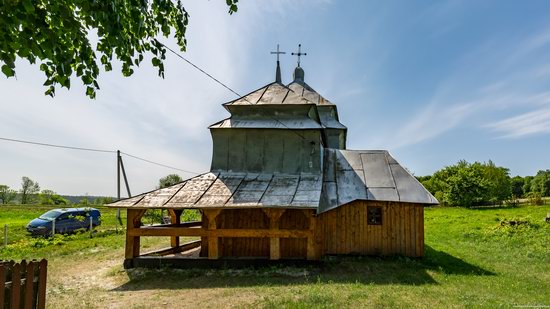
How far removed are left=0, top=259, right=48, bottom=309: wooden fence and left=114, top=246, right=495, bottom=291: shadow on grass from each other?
5.25 m

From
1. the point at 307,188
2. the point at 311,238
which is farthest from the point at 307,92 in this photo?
the point at 311,238

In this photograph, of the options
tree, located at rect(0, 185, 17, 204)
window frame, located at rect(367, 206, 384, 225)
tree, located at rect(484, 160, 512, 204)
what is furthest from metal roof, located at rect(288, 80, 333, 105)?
tree, located at rect(0, 185, 17, 204)

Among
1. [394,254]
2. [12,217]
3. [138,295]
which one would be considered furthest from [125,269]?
[12,217]

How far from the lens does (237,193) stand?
12.4 metres

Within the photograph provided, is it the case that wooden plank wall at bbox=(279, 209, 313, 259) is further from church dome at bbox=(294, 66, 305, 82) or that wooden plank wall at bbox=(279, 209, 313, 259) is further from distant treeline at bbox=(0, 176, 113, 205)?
distant treeline at bbox=(0, 176, 113, 205)

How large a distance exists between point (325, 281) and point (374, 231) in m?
4.82

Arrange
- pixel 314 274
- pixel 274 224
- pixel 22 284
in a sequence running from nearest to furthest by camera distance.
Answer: pixel 22 284, pixel 314 274, pixel 274 224

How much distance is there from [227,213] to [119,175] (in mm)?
13335

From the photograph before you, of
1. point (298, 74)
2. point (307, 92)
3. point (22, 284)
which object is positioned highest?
point (298, 74)

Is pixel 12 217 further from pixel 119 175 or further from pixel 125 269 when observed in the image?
pixel 125 269

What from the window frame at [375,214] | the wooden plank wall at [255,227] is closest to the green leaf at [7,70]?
the wooden plank wall at [255,227]

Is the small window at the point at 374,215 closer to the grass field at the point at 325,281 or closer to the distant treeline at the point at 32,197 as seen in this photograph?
the grass field at the point at 325,281

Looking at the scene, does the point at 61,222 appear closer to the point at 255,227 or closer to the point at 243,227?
the point at 243,227

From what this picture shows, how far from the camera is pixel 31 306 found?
4.68 metres
